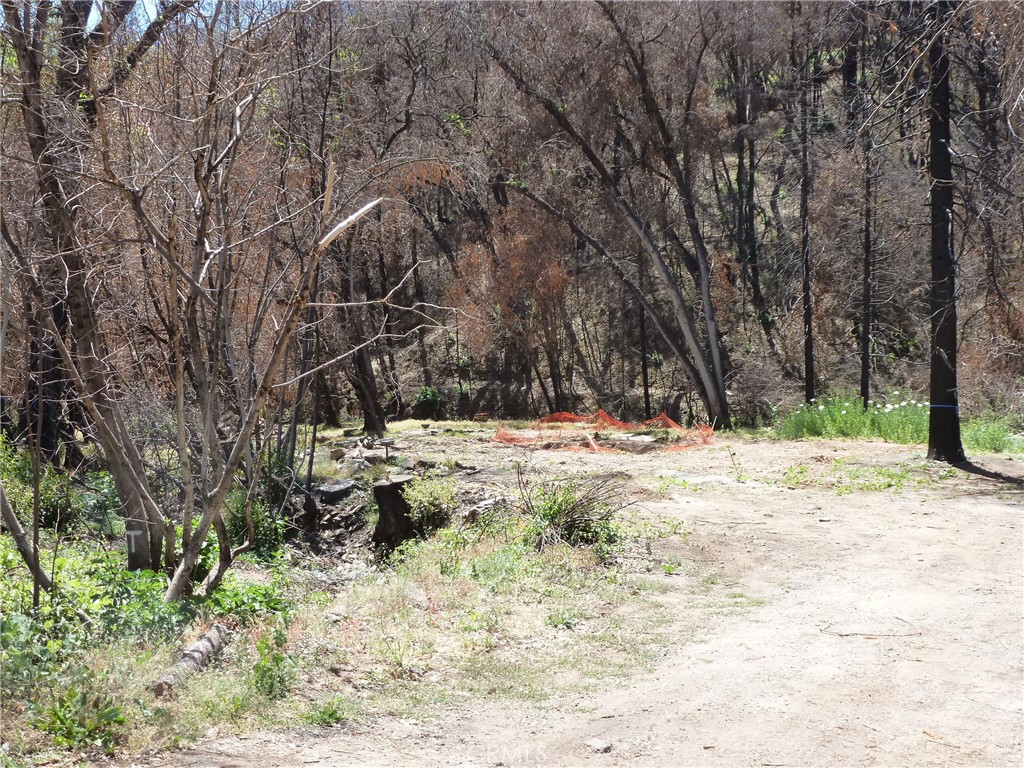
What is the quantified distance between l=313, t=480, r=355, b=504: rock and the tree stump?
189 cm

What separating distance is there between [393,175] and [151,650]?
10.9 metres

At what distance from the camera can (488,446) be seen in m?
18.6

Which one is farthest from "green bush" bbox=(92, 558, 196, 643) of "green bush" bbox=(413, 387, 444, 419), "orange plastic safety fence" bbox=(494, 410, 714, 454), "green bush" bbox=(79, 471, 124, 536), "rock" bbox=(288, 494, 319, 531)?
"green bush" bbox=(413, 387, 444, 419)

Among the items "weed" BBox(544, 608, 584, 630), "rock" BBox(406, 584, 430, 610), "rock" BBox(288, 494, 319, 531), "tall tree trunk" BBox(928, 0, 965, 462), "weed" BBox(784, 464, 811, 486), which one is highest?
"tall tree trunk" BBox(928, 0, 965, 462)

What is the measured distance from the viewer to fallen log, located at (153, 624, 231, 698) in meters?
4.52

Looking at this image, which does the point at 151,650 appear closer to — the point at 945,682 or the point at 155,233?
the point at 155,233

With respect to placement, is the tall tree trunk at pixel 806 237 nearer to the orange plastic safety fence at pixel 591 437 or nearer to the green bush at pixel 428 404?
the orange plastic safety fence at pixel 591 437

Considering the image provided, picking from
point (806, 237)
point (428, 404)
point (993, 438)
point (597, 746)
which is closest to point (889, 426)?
point (993, 438)

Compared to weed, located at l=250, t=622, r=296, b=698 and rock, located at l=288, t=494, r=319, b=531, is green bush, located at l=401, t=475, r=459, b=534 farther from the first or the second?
weed, located at l=250, t=622, r=296, b=698

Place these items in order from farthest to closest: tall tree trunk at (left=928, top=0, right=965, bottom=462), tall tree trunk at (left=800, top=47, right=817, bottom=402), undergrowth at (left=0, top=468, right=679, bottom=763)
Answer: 1. tall tree trunk at (left=800, top=47, right=817, bottom=402)
2. tall tree trunk at (left=928, top=0, right=965, bottom=462)
3. undergrowth at (left=0, top=468, right=679, bottom=763)

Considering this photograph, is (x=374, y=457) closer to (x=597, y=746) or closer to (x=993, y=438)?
(x=993, y=438)

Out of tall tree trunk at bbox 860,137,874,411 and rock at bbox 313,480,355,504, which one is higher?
tall tree trunk at bbox 860,137,874,411

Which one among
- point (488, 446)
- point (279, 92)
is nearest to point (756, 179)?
point (488, 446)

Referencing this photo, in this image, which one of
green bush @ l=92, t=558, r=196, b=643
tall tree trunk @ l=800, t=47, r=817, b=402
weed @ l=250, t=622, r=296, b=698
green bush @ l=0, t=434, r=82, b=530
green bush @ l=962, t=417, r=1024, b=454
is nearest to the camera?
weed @ l=250, t=622, r=296, b=698
